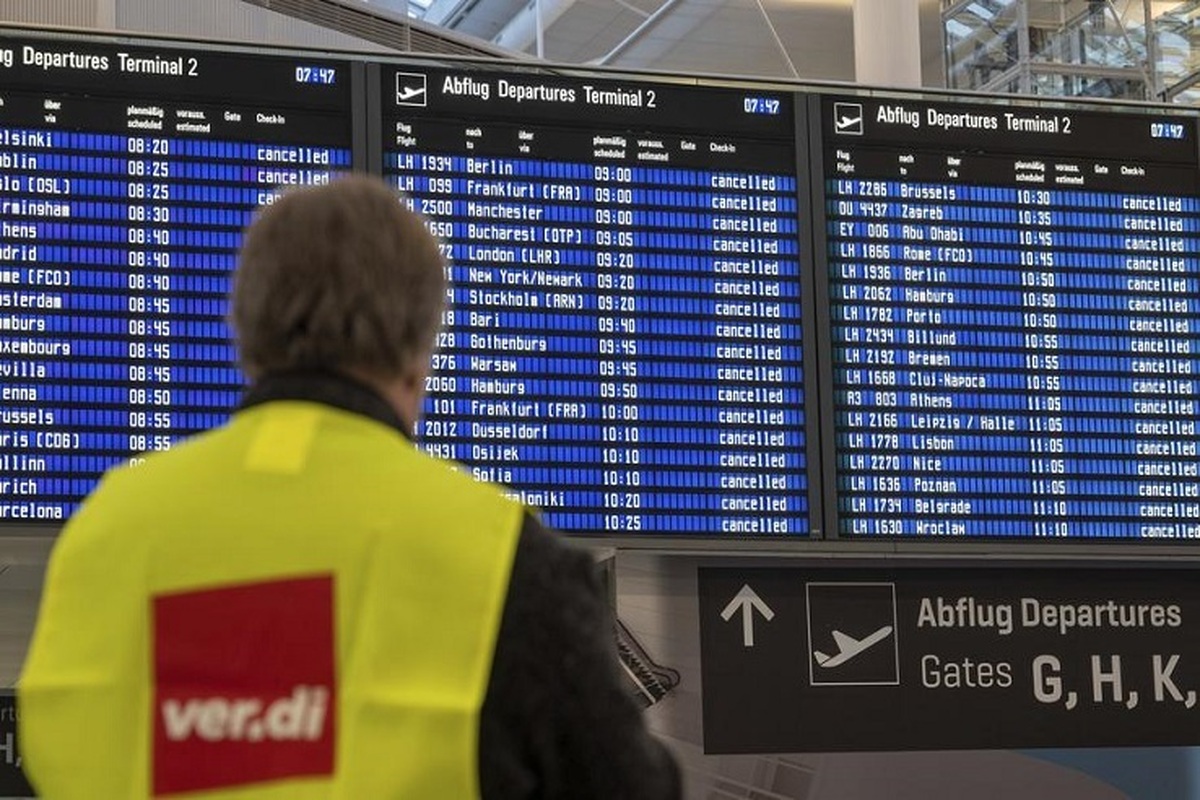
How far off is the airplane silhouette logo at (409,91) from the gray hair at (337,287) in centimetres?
395

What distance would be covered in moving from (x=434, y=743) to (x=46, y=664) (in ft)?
1.19

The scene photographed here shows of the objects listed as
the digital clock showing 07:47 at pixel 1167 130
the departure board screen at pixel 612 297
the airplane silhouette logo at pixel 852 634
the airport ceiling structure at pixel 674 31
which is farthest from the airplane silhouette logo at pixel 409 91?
the airport ceiling structure at pixel 674 31

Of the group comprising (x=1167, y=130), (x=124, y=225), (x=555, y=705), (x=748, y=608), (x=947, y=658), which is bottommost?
(x=947, y=658)

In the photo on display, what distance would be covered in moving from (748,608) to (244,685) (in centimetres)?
426

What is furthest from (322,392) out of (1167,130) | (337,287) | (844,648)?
(1167,130)

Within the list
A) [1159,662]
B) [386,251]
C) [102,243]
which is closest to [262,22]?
[102,243]

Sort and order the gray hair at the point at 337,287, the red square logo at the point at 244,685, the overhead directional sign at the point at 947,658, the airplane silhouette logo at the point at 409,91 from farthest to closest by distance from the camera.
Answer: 1. the overhead directional sign at the point at 947,658
2. the airplane silhouette logo at the point at 409,91
3. the gray hair at the point at 337,287
4. the red square logo at the point at 244,685

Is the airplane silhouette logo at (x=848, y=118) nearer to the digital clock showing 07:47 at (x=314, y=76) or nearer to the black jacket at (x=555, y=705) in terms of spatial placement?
the digital clock showing 07:47 at (x=314, y=76)

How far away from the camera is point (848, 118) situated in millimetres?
6148

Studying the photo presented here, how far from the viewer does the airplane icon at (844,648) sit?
235 inches

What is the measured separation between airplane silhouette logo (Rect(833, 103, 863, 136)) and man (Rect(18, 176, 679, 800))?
4419 millimetres

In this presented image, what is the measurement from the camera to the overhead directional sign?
5.90m

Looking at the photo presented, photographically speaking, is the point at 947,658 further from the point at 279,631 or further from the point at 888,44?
the point at 279,631

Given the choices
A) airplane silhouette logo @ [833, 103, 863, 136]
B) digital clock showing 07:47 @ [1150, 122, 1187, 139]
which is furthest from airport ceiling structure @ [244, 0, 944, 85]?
airplane silhouette logo @ [833, 103, 863, 136]
